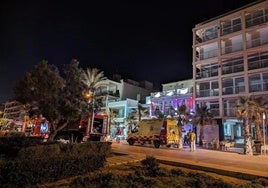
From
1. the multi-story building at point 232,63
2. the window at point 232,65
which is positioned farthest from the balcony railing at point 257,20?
the window at point 232,65

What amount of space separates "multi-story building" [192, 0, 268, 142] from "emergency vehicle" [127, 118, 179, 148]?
35.4ft

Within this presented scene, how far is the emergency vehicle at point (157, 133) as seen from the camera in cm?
2598

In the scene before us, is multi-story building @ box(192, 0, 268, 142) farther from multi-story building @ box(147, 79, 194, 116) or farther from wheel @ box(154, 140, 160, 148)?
wheel @ box(154, 140, 160, 148)

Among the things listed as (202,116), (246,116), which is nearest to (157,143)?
(246,116)

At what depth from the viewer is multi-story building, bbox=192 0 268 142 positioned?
113ft

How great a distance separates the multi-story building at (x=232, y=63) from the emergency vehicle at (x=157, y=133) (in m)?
10.8

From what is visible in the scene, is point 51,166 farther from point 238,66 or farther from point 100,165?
point 238,66

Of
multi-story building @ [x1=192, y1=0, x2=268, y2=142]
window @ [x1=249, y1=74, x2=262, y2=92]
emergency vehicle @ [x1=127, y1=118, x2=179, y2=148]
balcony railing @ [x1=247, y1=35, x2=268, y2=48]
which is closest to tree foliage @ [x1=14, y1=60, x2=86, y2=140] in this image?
emergency vehicle @ [x1=127, y1=118, x2=179, y2=148]

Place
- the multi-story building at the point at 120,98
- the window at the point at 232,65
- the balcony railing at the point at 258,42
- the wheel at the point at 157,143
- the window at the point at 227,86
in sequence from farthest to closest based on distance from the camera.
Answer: the multi-story building at the point at 120,98 → the window at the point at 227,86 → the window at the point at 232,65 → the balcony railing at the point at 258,42 → the wheel at the point at 157,143

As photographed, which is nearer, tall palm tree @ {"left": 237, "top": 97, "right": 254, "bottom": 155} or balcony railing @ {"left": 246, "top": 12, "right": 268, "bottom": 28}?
tall palm tree @ {"left": 237, "top": 97, "right": 254, "bottom": 155}

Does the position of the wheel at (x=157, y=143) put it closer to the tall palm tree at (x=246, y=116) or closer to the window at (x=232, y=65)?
the tall palm tree at (x=246, y=116)

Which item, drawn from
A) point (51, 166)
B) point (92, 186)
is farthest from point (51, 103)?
point (92, 186)

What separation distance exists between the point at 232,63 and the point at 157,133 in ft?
61.9

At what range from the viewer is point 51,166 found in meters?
7.50
